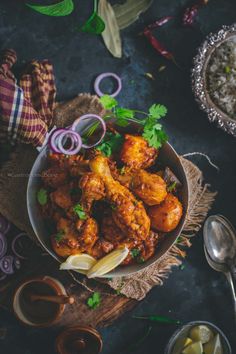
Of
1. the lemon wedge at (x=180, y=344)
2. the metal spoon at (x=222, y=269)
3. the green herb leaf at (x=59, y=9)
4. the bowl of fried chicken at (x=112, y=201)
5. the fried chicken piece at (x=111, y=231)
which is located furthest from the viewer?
the metal spoon at (x=222, y=269)

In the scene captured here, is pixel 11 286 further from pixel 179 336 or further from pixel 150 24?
pixel 150 24

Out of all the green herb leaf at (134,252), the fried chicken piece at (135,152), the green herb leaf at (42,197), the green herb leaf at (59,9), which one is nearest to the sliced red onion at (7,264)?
the green herb leaf at (42,197)

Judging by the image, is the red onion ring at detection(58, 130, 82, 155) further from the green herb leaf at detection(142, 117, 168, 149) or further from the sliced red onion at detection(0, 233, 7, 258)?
the sliced red onion at detection(0, 233, 7, 258)

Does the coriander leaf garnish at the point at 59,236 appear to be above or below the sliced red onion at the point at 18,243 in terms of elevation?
above

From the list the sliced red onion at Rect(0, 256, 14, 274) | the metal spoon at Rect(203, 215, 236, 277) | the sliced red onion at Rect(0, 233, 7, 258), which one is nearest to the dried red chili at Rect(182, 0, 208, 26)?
the metal spoon at Rect(203, 215, 236, 277)

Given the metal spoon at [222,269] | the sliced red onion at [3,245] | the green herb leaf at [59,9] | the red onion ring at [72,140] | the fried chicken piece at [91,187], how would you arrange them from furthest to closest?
the metal spoon at [222,269] → the sliced red onion at [3,245] → the green herb leaf at [59,9] → the red onion ring at [72,140] → the fried chicken piece at [91,187]

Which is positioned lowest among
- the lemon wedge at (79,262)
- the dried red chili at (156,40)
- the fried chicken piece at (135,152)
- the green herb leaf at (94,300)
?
the green herb leaf at (94,300)

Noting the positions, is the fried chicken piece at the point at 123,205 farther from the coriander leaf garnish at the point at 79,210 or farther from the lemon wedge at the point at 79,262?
the lemon wedge at the point at 79,262

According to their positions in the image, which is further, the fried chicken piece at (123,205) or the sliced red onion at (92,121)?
the sliced red onion at (92,121)
